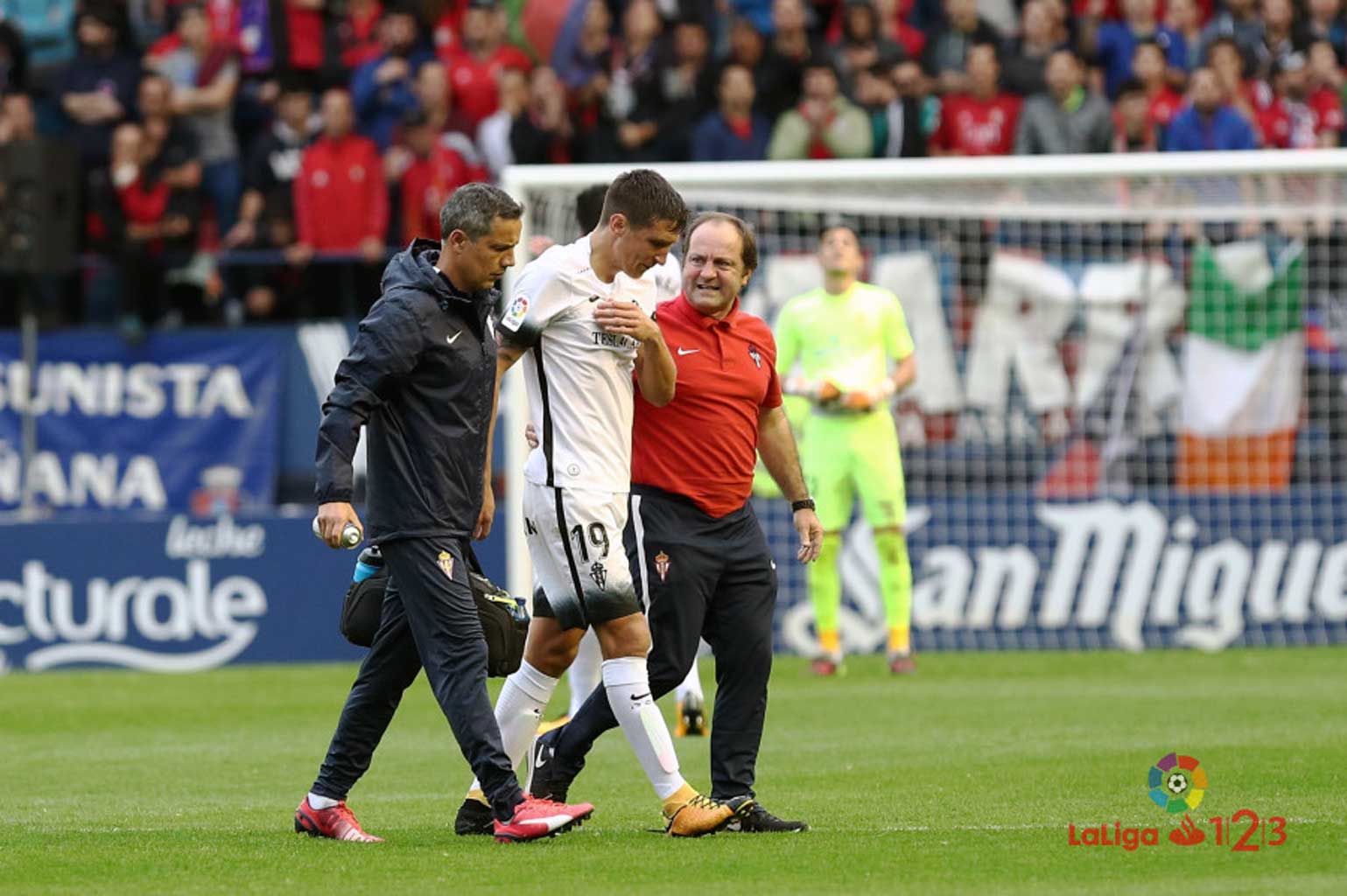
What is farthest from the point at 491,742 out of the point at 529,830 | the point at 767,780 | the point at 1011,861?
the point at 767,780

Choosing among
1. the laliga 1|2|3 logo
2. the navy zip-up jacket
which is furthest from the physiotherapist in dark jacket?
the laliga 1|2|3 logo

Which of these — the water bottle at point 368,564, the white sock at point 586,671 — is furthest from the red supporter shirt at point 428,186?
the water bottle at point 368,564

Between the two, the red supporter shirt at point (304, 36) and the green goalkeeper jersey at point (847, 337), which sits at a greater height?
the red supporter shirt at point (304, 36)

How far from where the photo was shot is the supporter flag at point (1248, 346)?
17031mm

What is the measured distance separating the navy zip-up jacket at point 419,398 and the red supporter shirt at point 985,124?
12.0 metres

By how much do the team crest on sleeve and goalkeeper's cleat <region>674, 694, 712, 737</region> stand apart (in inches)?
162

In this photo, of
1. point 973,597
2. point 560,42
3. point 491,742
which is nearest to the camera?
point 491,742

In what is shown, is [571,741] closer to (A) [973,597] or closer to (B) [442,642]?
(B) [442,642]

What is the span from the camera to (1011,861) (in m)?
6.74

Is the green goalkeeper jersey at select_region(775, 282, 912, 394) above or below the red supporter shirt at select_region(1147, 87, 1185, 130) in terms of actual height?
below

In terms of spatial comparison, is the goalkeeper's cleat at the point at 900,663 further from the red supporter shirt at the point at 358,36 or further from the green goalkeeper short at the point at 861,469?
the red supporter shirt at the point at 358,36

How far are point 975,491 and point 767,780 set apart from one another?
8.02 metres

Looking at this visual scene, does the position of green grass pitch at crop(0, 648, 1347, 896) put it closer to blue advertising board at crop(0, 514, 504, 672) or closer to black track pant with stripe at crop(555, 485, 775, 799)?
black track pant with stripe at crop(555, 485, 775, 799)

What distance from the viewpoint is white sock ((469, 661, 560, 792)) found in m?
7.87
